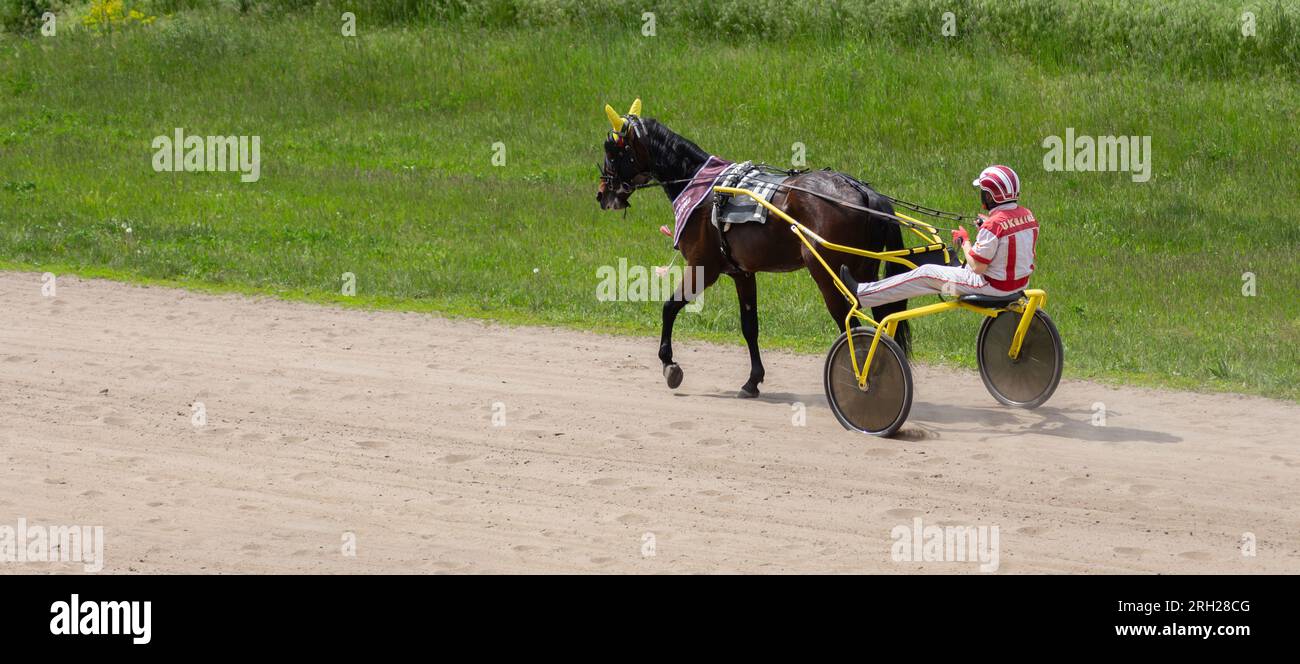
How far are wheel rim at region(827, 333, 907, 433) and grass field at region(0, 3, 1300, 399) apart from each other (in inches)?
100

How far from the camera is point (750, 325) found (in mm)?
11336

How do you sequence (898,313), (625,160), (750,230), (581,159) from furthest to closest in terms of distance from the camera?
(581,159) < (625,160) < (750,230) < (898,313)

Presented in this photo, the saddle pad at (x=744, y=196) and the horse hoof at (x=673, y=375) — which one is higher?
the saddle pad at (x=744, y=196)

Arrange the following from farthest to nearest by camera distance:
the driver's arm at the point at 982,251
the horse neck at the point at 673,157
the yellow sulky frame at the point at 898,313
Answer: the horse neck at the point at 673,157, the yellow sulky frame at the point at 898,313, the driver's arm at the point at 982,251

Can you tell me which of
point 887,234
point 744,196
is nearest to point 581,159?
point 744,196

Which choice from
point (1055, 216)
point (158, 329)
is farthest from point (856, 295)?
point (1055, 216)

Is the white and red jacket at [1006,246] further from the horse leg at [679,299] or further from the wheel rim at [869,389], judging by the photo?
the horse leg at [679,299]

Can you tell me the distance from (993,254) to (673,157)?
2.97 m

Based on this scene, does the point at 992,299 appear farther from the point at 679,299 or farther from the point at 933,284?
the point at 679,299

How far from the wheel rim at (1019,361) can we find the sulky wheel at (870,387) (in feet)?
3.33

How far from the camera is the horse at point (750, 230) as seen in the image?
10359 mm

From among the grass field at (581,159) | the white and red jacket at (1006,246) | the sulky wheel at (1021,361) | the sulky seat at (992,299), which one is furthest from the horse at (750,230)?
the grass field at (581,159)
